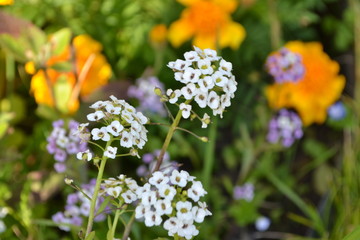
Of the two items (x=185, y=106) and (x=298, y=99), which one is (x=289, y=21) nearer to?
(x=298, y=99)

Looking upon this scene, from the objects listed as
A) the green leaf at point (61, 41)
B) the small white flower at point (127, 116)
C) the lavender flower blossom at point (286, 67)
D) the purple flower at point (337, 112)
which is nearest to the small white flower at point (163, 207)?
the small white flower at point (127, 116)

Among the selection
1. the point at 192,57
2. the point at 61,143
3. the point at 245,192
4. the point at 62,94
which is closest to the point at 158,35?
the point at 62,94

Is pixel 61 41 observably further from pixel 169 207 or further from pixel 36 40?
pixel 169 207

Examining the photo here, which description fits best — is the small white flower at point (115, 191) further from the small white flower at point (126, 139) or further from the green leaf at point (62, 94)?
the green leaf at point (62, 94)

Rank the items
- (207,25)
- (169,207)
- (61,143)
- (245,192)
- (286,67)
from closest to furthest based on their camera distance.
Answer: (169,207) → (61,143) → (286,67) → (245,192) → (207,25)

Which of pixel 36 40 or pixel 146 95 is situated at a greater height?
pixel 36 40

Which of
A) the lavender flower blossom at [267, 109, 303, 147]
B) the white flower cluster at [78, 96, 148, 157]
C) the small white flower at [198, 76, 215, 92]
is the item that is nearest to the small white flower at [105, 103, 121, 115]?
the white flower cluster at [78, 96, 148, 157]
